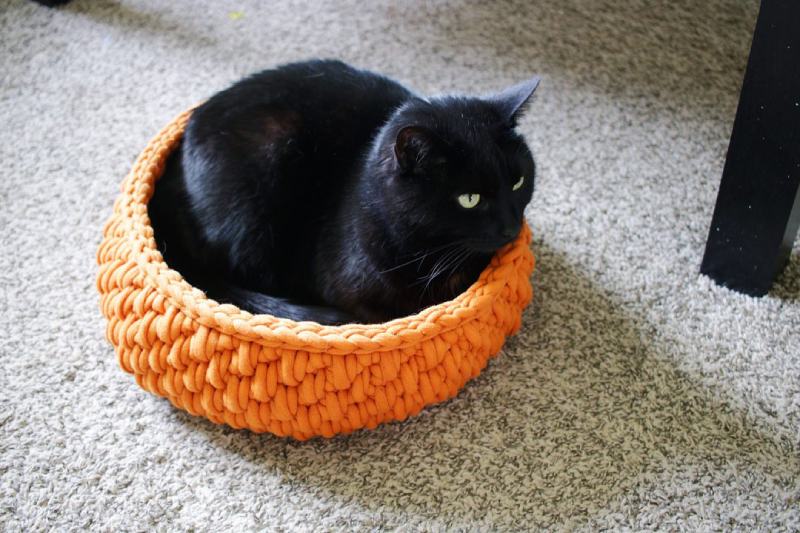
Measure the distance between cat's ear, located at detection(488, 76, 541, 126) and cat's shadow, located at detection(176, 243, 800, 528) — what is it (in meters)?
0.33

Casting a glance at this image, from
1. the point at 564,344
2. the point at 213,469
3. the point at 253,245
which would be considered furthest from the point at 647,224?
the point at 213,469

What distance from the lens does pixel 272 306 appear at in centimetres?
105

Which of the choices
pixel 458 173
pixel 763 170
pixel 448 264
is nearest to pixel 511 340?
pixel 448 264

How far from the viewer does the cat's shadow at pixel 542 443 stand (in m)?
0.96

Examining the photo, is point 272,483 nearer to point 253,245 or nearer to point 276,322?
point 276,322

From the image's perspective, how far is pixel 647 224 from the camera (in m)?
1.29

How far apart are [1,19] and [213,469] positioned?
4.17 feet

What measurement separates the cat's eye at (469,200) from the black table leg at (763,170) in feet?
1.21

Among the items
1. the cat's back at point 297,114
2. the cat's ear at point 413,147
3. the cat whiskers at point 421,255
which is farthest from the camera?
the cat's back at point 297,114

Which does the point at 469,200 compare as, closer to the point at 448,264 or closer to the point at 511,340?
the point at 448,264

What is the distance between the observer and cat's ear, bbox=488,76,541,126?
1003mm

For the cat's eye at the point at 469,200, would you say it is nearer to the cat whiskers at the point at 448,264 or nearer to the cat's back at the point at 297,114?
the cat whiskers at the point at 448,264

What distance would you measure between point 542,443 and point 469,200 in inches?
13.0

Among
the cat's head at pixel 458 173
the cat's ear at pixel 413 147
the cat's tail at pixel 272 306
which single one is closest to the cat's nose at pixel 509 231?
the cat's head at pixel 458 173
